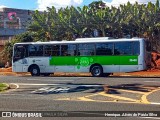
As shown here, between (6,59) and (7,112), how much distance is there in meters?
36.1

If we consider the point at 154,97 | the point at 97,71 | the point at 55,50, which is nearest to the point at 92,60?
the point at 97,71

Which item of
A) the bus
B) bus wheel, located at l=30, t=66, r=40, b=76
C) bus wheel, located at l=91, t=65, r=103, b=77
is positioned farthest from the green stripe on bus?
bus wheel, located at l=30, t=66, r=40, b=76

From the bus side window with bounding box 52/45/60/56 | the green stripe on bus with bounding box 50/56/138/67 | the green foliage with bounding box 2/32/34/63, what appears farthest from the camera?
the green foliage with bounding box 2/32/34/63

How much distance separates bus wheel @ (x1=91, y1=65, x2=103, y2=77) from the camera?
2974 centimetres

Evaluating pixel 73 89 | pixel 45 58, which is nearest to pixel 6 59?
pixel 45 58

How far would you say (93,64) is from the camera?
98.9 ft

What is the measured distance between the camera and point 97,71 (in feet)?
98.1

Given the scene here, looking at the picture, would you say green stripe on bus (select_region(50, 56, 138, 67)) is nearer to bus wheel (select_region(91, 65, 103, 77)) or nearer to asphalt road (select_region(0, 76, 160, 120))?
bus wheel (select_region(91, 65, 103, 77))

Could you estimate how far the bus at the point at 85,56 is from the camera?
93.5 ft

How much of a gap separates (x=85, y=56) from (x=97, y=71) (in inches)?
60.6

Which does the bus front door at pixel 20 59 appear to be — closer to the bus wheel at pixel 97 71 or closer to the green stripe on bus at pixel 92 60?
the green stripe on bus at pixel 92 60

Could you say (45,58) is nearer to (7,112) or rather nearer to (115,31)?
(115,31)

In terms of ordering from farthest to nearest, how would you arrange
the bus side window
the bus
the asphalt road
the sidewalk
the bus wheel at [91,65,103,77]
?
the bus side window < the bus wheel at [91,65,103,77] < the bus < the sidewalk < the asphalt road

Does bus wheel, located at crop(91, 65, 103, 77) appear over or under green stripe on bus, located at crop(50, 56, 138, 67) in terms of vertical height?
under
